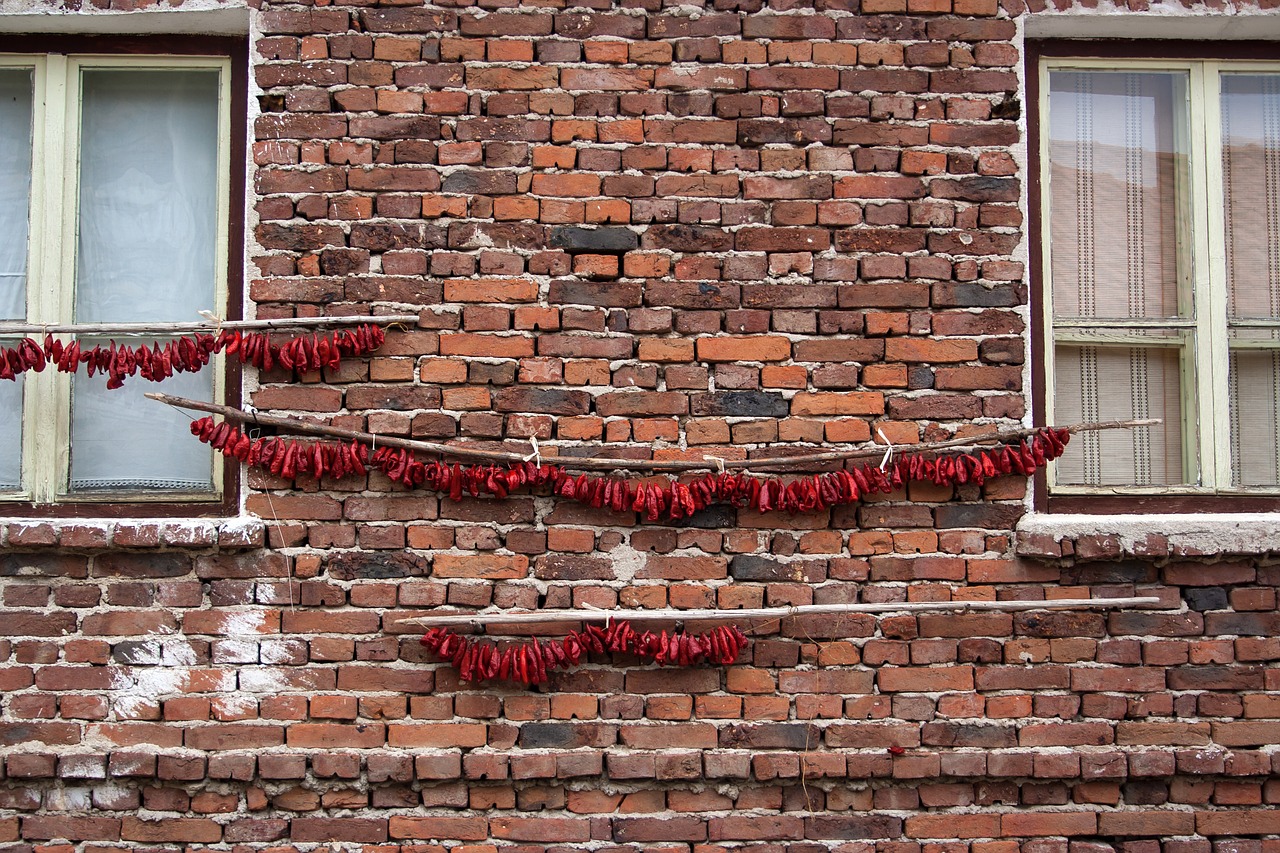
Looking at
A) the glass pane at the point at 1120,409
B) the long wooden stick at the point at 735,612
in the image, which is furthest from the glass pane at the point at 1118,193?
the long wooden stick at the point at 735,612

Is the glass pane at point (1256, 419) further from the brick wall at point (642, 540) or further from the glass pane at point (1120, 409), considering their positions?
the brick wall at point (642, 540)

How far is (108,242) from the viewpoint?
3389 mm

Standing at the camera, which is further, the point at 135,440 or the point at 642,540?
the point at 135,440

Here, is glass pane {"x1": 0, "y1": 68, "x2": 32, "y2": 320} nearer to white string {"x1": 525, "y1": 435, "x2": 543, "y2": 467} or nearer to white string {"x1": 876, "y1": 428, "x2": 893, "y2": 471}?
white string {"x1": 525, "y1": 435, "x2": 543, "y2": 467}

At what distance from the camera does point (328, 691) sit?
305 cm

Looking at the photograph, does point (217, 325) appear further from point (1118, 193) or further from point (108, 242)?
point (1118, 193)

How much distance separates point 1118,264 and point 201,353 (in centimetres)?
317

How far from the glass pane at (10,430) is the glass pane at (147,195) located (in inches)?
13.5

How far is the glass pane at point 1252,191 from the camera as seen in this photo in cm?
345

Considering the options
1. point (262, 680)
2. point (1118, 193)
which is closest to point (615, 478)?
point (262, 680)

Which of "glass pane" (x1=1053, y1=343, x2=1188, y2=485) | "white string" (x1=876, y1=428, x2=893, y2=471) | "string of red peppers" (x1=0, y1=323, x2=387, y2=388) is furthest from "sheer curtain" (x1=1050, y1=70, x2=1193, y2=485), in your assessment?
"string of red peppers" (x1=0, y1=323, x2=387, y2=388)

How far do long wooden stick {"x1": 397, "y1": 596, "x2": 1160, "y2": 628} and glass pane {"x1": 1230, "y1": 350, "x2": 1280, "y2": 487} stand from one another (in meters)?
0.74

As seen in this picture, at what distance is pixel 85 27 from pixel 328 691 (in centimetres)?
243

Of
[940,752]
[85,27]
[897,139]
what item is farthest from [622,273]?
[85,27]
